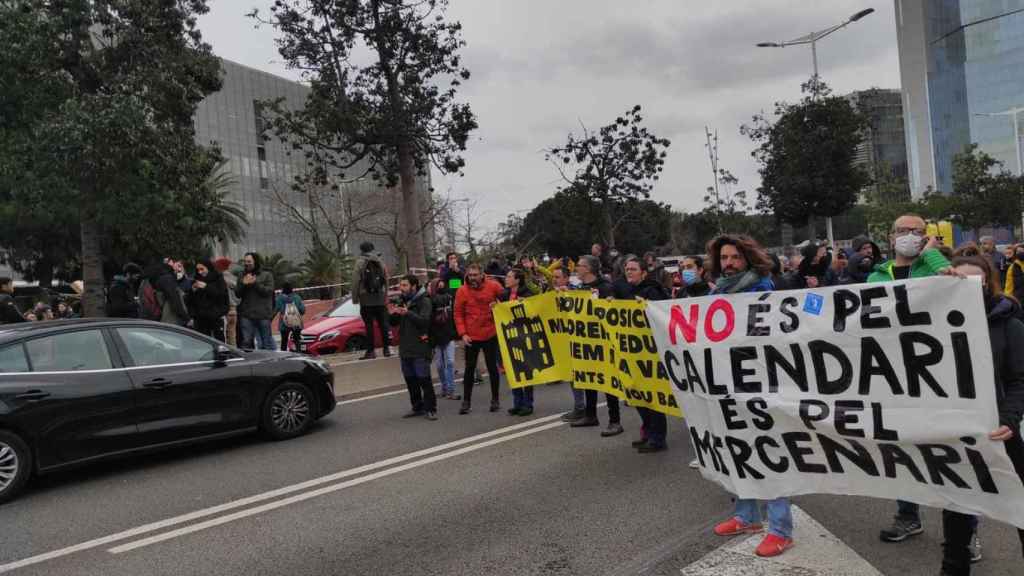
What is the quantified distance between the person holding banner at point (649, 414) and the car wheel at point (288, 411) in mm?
3623

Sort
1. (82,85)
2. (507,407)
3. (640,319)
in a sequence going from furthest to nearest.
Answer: (82,85) < (507,407) < (640,319)

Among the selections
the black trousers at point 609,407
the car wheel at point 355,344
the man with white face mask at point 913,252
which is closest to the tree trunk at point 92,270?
the car wheel at point 355,344

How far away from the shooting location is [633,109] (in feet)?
99.9

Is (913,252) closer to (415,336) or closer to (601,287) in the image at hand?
(601,287)

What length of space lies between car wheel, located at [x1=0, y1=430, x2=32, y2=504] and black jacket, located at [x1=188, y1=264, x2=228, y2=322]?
5398 millimetres

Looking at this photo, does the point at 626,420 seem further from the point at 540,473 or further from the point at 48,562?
the point at 48,562

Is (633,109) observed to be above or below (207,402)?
above

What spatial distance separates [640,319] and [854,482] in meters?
3.21

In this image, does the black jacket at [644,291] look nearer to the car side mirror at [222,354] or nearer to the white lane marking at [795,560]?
the white lane marking at [795,560]

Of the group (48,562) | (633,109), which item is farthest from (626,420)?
(633,109)

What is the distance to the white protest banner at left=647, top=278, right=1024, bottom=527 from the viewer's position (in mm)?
3707

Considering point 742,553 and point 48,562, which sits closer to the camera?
point 742,553

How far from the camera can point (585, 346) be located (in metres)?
8.05

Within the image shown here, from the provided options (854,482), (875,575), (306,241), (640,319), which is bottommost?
(875,575)
